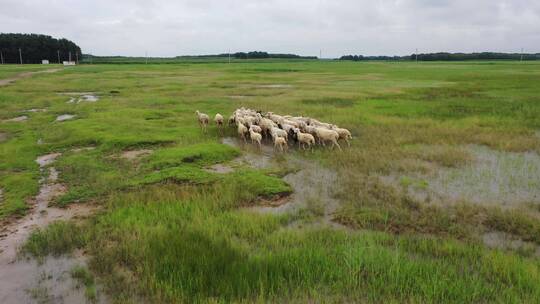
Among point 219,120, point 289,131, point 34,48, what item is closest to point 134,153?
point 219,120

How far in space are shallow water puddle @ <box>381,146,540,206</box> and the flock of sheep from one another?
3.68 metres

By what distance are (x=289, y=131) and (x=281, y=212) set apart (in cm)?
638

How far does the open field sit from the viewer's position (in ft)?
16.6

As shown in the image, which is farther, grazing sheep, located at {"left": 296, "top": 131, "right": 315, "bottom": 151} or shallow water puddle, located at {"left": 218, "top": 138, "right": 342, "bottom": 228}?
grazing sheep, located at {"left": 296, "top": 131, "right": 315, "bottom": 151}

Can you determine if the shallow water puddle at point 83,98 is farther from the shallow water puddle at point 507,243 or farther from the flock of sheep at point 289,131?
the shallow water puddle at point 507,243

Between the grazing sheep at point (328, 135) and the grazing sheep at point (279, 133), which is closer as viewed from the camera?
the grazing sheep at point (328, 135)

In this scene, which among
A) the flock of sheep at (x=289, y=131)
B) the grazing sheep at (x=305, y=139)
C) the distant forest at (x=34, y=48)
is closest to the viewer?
the grazing sheep at (x=305, y=139)

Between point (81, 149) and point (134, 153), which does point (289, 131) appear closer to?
point (134, 153)

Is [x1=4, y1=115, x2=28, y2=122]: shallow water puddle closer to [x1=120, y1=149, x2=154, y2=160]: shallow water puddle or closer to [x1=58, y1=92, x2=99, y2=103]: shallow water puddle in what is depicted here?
[x1=58, y1=92, x2=99, y2=103]: shallow water puddle

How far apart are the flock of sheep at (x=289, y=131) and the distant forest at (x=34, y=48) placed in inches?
4026

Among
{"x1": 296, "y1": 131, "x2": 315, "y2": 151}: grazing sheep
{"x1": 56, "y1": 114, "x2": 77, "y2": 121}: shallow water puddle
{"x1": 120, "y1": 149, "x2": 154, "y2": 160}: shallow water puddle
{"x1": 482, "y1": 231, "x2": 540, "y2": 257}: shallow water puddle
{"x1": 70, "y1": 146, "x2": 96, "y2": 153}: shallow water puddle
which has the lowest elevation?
{"x1": 482, "y1": 231, "x2": 540, "y2": 257}: shallow water puddle

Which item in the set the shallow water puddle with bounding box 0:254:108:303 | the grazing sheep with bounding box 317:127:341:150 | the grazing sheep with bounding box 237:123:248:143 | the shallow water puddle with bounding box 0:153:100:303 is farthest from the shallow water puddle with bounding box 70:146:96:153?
the grazing sheep with bounding box 317:127:341:150

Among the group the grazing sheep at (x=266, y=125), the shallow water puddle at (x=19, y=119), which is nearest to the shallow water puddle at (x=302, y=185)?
the grazing sheep at (x=266, y=125)

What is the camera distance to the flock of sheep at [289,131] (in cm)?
1291
